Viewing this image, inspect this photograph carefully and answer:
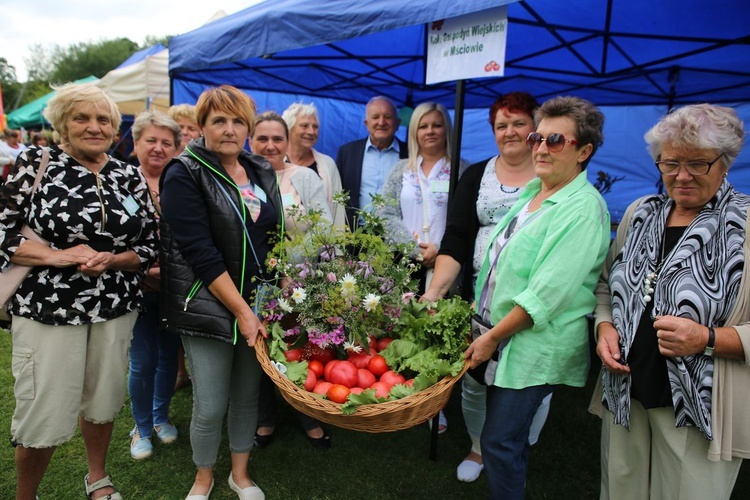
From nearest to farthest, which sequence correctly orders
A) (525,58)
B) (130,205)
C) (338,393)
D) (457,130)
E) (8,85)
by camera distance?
(338,393)
(130,205)
(457,130)
(525,58)
(8,85)

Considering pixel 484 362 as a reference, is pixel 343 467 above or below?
below

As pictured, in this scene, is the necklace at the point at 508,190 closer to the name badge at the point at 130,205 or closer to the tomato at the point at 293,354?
the tomato at the point at 293,354

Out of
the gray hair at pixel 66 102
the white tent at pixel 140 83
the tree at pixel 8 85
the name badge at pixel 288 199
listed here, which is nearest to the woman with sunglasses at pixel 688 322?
the name badge at pixel 288 199

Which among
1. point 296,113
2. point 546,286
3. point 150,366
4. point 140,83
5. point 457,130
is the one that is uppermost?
point 140,83

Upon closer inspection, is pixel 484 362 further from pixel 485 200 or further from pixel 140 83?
pixel 140 83

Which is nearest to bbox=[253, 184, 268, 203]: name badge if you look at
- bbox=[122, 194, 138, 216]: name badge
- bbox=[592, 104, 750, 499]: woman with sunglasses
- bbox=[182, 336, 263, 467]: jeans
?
bbox=[122, 194, 138, 216]: name badge

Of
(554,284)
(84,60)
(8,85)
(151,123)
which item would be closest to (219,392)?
(554,284)

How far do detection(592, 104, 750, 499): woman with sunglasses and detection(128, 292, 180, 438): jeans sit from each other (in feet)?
8.02

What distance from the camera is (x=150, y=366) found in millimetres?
2826

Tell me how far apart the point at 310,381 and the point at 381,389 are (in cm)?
28

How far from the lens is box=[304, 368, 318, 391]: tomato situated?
182cm

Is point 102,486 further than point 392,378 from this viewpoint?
Yes

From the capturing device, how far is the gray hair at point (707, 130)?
59.5 inches

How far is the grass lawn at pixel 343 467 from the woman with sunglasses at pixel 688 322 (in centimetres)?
121
